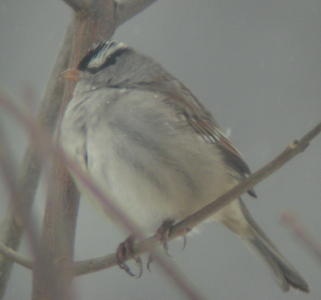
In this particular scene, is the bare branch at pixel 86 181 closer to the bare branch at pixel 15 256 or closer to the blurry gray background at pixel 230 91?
the bare branch at pixel 15 256

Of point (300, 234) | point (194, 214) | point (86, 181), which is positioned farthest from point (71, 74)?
point (86, 181)

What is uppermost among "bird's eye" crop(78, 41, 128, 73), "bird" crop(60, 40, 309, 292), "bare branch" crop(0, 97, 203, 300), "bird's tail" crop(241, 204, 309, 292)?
"bare branch" crop(0, 97, 203, 300)

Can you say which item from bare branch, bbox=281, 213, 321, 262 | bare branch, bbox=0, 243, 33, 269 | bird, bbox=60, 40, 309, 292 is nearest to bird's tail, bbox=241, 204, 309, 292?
bird, bbox=60, 40, 309, 292

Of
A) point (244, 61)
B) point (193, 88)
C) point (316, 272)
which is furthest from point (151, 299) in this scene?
point (244, 61)

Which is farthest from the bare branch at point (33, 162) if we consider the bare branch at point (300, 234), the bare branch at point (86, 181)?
the bare branch at point (86, 181)

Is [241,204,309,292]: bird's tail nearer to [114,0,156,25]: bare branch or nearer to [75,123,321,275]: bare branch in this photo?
[75,123,321,275]: bare branch

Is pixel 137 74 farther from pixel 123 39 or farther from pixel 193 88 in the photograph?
pixel 123 39
